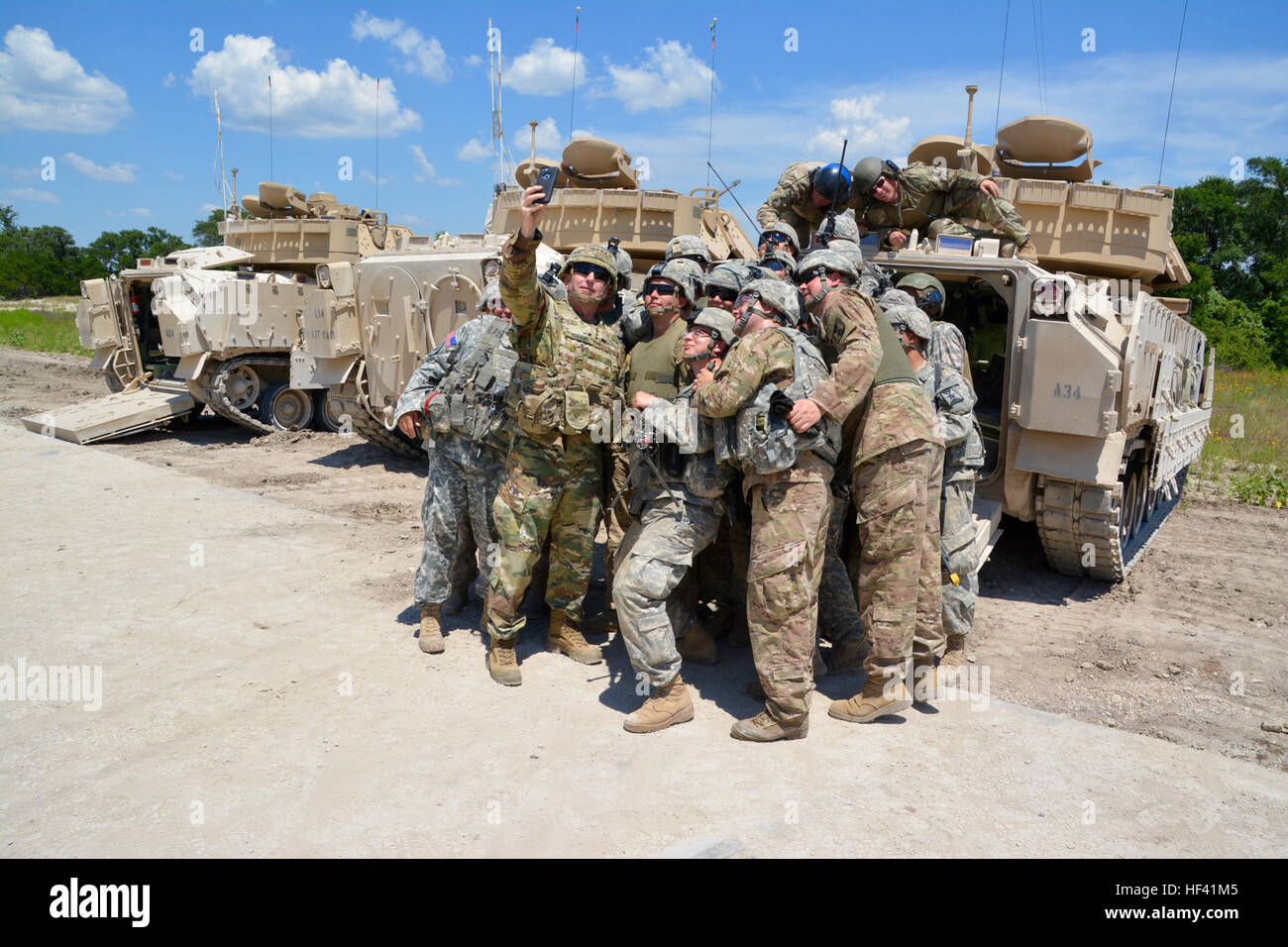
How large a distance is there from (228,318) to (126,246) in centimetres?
4203

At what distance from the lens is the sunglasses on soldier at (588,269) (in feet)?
14.8

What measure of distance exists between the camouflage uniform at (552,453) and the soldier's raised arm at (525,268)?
0.01 metres

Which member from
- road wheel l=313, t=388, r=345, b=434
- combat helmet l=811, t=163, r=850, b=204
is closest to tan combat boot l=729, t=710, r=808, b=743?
combat helmet l=811, t=163, r=850, b=204

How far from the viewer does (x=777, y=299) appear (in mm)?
3916

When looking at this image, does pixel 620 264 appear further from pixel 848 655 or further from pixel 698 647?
pixel 848 655

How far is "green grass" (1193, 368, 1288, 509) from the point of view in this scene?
33.5ft

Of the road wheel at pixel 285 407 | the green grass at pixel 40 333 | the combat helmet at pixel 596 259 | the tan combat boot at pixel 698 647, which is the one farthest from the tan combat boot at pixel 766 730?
the green grass at pixel 40 333

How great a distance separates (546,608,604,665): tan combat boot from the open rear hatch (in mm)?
9341

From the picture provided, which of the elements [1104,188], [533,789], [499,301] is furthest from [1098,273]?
[533,789]

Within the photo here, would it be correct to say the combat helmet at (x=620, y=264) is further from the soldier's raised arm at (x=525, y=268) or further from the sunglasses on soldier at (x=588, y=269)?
the soldier's raised arm at (x=525, y=268)

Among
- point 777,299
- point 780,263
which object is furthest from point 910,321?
point 780,263

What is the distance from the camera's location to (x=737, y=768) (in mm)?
3629

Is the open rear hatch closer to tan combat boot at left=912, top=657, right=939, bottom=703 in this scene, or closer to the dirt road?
the dirt road

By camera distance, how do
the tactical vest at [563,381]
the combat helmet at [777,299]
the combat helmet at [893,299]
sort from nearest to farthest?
the combat helmet at [777,299], the tactical vest at [563,381], the combat helmet at [893,299]
